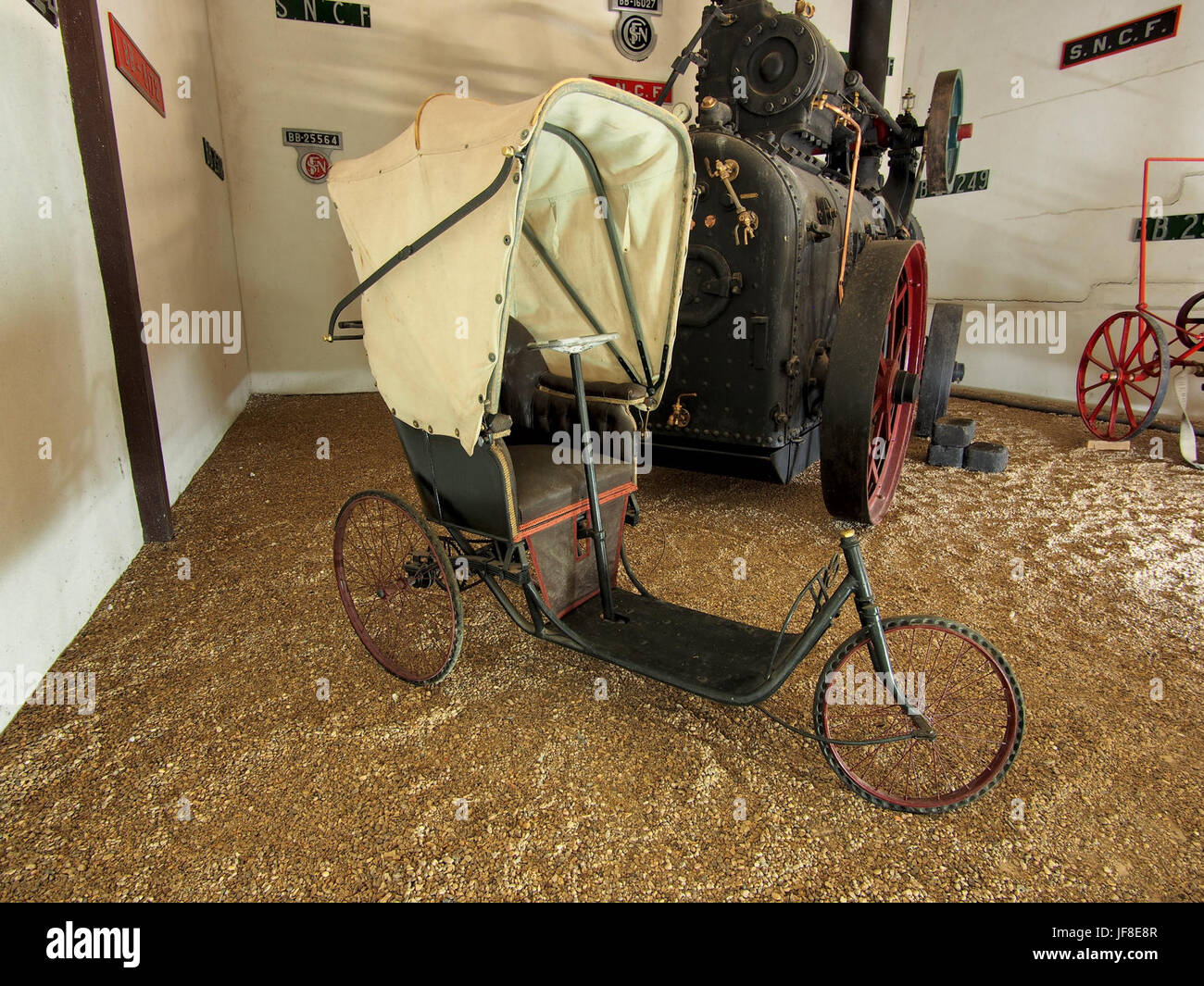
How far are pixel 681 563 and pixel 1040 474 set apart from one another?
9.47ft

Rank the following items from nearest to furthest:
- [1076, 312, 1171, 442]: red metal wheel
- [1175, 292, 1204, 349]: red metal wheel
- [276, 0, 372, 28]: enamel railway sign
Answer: [1076, 312, 1171, 442]: red metal wheel, [1175, 292, 1204, 349]: red metal wheel, [276, 0, 372, 28]: enamel railway sign

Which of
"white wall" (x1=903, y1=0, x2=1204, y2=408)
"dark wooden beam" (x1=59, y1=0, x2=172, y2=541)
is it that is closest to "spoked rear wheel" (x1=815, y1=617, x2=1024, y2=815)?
"dark wooden beam" (x1=59, y1=0, x2=172, y2=541)

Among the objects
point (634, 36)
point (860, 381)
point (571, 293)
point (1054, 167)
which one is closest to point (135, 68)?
point (571, 293)

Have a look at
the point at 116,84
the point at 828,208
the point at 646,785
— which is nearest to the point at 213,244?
the point at 116,84

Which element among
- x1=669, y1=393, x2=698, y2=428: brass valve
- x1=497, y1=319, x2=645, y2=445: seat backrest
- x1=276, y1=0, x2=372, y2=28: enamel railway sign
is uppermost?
x1=276, y1=0, x2=372, y2=28: enamel railway sign

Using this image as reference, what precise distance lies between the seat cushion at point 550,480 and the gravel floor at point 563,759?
600 millimetres

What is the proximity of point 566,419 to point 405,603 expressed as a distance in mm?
929

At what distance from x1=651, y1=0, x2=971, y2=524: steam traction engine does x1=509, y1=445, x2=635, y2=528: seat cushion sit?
1.17 m

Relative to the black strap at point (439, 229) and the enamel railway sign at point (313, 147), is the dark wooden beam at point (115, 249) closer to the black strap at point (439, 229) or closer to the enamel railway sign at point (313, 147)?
the black strap at point (439, 229)

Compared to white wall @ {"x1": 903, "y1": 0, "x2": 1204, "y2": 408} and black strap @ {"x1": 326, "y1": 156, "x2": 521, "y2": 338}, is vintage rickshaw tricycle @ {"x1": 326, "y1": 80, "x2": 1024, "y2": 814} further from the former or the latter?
white wall @ {"x1": 903, "y1": 0, "x2": 1204, "y2": 408}

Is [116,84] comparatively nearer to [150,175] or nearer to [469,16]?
[150,175]

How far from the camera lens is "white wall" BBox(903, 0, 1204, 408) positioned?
18.3 ft

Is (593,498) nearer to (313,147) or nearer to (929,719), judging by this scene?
(929,719)

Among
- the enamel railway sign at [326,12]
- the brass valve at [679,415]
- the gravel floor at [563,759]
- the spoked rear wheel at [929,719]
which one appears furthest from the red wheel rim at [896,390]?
the enamel railway sign at [326,12]
